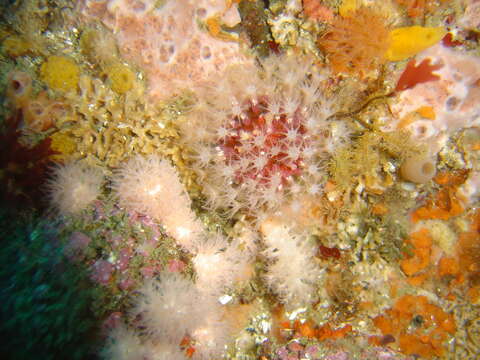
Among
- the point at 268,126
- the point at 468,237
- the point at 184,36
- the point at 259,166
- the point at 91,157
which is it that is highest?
the point at 184,36

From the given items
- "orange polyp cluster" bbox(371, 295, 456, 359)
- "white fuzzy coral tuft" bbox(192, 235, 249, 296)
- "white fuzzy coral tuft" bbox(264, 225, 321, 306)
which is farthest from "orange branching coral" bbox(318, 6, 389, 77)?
"orange polyp cluster" bbox(371, 295, 456, 359)

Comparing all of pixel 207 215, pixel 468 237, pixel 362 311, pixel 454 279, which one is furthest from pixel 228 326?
pixel 468 237

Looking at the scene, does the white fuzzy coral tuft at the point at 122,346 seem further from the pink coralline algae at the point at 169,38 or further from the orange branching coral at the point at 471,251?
the orange branching coral at the point at 471,251

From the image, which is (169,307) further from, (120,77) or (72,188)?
(120,77)

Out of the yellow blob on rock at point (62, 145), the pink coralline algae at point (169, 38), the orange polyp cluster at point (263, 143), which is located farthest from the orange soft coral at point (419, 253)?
the yellow blob on rock at point (62, 145)

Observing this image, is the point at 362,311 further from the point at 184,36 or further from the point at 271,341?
the point at 184,36

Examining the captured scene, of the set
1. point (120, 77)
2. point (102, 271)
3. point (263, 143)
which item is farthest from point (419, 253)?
point (120, 77)
